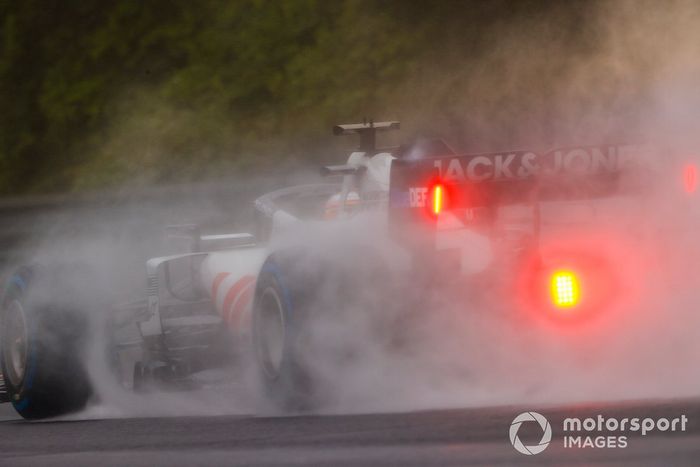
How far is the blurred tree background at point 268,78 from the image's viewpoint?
45.5ft

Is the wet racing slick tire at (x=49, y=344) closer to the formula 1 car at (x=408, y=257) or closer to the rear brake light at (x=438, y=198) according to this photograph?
the formula 1 car at (x=408, y=257)

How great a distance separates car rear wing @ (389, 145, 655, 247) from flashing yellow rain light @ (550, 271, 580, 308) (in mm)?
264

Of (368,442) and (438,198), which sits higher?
(438,198)

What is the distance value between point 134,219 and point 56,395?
5.15 metres

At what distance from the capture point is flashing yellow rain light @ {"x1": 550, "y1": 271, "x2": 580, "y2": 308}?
16.5 ft

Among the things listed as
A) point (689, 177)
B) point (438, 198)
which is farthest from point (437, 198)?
point (689, 177)

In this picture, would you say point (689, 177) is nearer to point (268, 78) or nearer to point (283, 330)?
point (283, 330)

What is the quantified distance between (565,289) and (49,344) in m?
3.01

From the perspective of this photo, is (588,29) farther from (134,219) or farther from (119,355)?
(119,355)

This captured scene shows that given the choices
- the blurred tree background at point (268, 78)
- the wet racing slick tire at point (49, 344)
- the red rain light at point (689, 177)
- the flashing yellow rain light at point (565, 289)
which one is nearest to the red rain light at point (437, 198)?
the flashing yellow rain light at point (565, 289)

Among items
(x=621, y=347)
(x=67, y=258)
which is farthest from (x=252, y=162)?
(x=621, y=347)

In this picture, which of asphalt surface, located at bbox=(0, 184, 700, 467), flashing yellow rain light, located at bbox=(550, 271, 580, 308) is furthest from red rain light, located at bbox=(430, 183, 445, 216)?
asphalt surface, located at bbox=(0, 184, 700, 467)

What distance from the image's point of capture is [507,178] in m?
5.08

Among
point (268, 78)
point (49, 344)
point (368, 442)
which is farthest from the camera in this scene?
point (268, 78)
